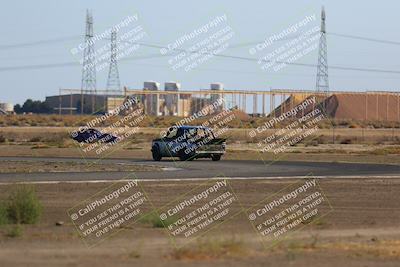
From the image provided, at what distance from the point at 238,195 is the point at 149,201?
3110 millimetres

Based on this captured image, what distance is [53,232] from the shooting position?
670 inches

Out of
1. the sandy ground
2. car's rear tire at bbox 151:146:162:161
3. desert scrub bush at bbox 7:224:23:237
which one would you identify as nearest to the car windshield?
car's rear tire at bbox 151:146:162:161

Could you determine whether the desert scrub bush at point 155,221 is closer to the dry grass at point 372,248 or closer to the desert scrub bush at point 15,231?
the desert scrub bush at point 15,231

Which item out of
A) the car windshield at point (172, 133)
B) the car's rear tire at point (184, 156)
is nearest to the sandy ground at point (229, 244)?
the car's rear tire at point (184, 156)

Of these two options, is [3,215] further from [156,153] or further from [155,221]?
[156,153]

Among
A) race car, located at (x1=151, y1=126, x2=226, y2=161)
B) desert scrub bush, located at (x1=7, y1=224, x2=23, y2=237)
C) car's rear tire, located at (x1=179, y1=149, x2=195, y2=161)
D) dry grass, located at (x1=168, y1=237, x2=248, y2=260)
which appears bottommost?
car's rear tire, located at (x1=179, y1=149, x2=195, y2=161)

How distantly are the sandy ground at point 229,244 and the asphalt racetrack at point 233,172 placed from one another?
955cm

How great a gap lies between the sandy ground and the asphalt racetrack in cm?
Result: 955

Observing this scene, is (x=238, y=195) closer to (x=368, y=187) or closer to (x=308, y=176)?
(x=368, y=187)

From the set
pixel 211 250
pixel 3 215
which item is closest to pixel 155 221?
pixel 3 215

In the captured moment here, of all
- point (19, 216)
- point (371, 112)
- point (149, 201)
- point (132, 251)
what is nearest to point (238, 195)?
point (149, 201)

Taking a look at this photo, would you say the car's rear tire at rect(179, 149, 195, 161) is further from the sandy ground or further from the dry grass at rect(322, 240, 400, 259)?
the dry grass at rect(322, 240, 400, 259)

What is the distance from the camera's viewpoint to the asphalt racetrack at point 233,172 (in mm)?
32647

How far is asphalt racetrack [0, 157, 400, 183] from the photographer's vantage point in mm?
32647
